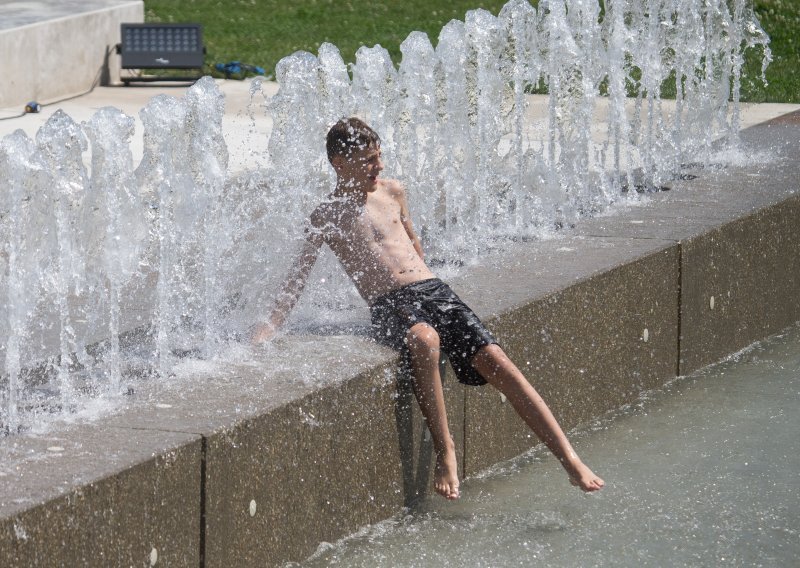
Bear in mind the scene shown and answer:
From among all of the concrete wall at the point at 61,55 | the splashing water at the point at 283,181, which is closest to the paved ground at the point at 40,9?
the concrete wall at the point at 61,55

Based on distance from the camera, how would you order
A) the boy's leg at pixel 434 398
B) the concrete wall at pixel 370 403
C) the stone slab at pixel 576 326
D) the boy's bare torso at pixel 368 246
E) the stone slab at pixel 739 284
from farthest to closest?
the stone slab at pixel 739 284 → the stone slab at pixel 576 326 → the boy's bare torso at pixel 368 246 → the boy's leg at pixel 434 398 → the concrete wall at pixel 370 403

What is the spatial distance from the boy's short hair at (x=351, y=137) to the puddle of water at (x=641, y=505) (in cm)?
105

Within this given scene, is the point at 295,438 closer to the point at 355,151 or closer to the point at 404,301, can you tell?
the point at 404,301

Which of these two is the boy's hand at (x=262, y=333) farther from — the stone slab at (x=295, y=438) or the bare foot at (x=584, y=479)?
the bare foot at (x=584, y=479)

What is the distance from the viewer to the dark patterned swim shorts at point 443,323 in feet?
15.8

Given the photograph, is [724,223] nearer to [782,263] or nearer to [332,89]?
[782,263]

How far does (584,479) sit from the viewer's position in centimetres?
473

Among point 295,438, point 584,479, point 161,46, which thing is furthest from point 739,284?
point 161,46

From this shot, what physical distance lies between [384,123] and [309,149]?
2.34ft

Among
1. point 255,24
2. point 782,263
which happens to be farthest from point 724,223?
point 255,24

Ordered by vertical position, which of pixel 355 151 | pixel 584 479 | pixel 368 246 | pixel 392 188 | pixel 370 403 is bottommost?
pixel 584 479

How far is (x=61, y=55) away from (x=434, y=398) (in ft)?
28.9

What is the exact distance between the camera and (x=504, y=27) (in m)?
7.60

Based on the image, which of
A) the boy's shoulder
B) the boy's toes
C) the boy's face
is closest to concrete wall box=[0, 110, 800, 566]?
the boy's toes
